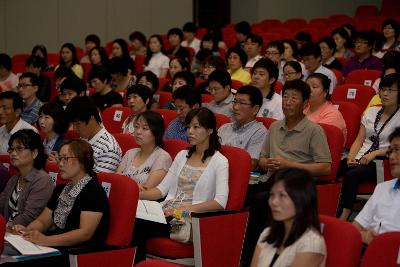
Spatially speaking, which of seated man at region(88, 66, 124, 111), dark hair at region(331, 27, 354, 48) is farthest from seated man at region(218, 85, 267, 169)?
dark hair at region(331, 27, 354, 48)

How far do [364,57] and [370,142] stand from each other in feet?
9.89

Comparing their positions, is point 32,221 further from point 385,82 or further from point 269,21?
point 269,21

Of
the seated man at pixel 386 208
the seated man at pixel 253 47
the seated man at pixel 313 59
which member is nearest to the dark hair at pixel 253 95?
the seated man at pixel 386 208

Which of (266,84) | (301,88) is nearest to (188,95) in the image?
(266,84)

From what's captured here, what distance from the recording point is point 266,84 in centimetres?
645

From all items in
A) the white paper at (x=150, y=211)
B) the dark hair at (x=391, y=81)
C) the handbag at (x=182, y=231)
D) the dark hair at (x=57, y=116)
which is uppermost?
the dark hair at (x=391, y=81)

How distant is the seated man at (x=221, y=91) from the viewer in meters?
6.18

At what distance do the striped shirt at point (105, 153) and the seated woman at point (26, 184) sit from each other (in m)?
0.58

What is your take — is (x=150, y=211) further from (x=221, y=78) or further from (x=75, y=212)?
(x=221, y=78)

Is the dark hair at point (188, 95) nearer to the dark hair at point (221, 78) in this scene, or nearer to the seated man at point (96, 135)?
the dark hair at point (221, 78)

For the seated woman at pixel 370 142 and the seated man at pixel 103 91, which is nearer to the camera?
the seated woman at pixel 370 142

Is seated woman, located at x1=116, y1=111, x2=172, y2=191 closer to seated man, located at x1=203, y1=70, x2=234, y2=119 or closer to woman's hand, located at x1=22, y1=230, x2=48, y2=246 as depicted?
woman's hand, located at x1=22, y1=230, x2=48, y2=246

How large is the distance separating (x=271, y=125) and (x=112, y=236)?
150cm

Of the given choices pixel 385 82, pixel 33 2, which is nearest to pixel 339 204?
pixel 385 82
